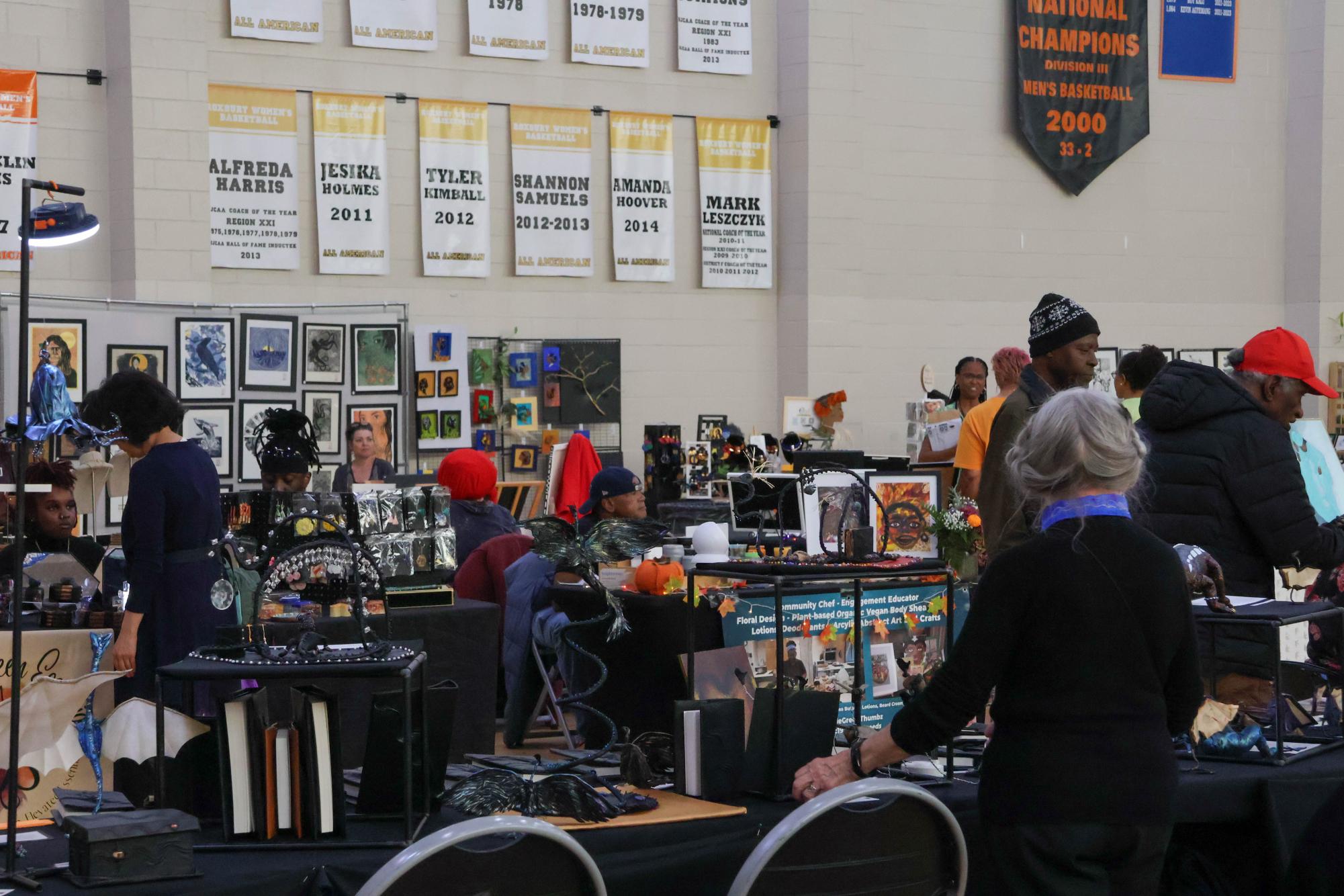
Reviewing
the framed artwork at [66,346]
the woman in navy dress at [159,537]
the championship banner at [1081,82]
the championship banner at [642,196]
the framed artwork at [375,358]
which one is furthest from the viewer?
the championship banner at [1081,82]

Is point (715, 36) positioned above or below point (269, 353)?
above

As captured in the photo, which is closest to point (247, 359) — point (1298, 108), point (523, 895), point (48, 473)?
point (48, 473)

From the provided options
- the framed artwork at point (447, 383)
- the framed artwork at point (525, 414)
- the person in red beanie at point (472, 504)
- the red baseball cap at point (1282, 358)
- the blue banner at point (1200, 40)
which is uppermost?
the blue banner at point (1200, 40)

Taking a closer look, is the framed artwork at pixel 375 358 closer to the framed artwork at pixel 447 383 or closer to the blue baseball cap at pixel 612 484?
the framed artwork at pixel 447 383

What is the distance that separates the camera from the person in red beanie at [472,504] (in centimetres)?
546

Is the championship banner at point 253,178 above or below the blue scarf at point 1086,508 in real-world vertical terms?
above

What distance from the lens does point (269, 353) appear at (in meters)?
8.45

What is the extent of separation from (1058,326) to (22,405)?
2.21m

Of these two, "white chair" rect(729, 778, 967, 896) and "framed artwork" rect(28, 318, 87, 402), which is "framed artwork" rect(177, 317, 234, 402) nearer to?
"framed artwork" rect(28, 318, 87, 402)

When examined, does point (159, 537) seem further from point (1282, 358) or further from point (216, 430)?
point (216, 430)

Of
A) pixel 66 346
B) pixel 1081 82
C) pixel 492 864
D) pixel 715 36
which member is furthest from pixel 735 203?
→ pixel 492 864

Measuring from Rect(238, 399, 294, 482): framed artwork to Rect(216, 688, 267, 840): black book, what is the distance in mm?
6092

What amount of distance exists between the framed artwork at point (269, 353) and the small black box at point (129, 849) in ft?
21.0

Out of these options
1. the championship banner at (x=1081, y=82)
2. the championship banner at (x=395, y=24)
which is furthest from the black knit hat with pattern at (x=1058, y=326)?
the championship banner at (x=1081, y=82)
